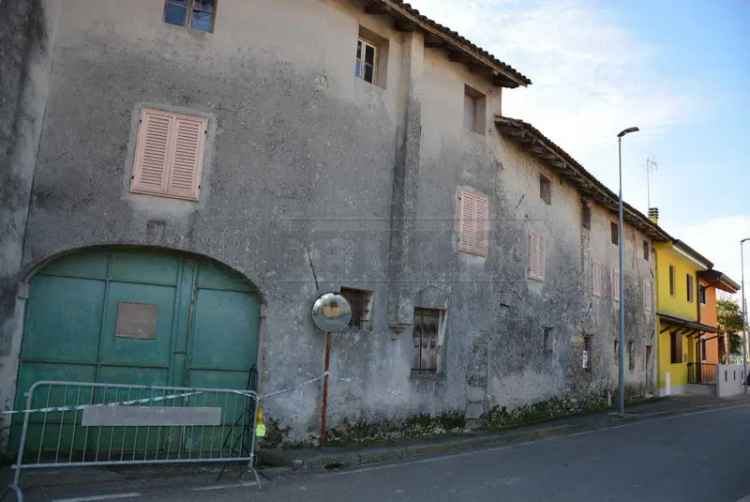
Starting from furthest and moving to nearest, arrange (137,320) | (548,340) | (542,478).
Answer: (548,340) < (137,320) < (542,478)

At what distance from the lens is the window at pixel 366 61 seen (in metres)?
12.2

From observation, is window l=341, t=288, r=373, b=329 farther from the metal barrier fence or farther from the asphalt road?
the asphalt road

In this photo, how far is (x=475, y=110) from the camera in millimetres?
15000

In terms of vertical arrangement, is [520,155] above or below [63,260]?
above

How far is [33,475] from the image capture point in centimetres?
745

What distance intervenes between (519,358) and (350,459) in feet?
24.0

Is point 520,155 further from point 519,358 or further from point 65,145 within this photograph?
point 65,145

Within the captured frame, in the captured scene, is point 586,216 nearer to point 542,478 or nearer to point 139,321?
point 542,478

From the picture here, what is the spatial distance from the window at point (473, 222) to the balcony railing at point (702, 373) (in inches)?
870

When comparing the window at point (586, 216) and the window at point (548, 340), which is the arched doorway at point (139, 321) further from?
the window at point (586, 216)

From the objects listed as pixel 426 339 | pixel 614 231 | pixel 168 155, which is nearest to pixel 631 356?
pixel 614 231

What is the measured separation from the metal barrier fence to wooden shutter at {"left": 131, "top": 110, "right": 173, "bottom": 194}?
3.06 meters

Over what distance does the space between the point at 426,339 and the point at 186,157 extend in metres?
6.18

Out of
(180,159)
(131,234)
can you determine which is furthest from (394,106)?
(131,234)
